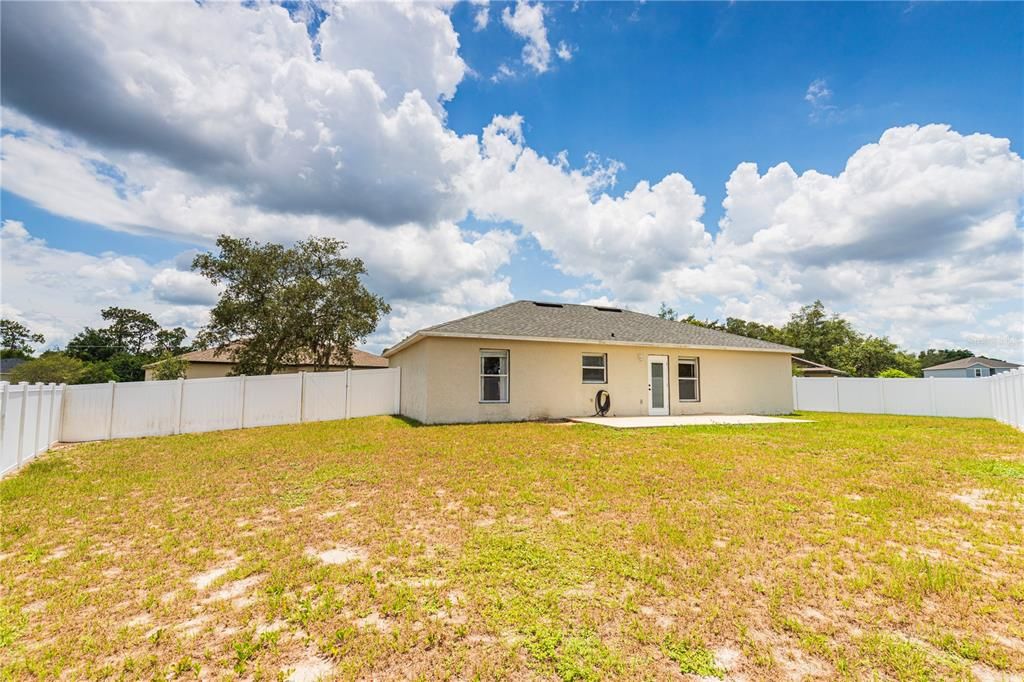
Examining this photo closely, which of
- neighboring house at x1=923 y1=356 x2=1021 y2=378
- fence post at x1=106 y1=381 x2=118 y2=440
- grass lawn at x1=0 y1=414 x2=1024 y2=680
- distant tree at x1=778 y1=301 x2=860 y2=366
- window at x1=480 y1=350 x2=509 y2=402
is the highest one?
distant tree at x1=778 y1=301 x2=860 y2=366

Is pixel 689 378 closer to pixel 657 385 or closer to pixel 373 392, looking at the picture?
pixel 657 385

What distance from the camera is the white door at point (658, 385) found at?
14.7 m

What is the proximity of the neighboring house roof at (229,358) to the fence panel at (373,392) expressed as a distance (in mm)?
8167

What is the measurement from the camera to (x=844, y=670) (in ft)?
7.46

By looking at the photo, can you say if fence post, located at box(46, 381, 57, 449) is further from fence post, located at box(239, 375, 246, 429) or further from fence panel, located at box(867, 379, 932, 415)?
fence panel, located at box(867, 379, 932, 415)

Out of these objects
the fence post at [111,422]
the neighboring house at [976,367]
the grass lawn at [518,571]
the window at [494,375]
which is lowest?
the grass lawn at [518,571]

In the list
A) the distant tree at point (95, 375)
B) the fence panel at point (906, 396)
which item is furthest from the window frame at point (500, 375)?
the distant tree at point (95, 375)

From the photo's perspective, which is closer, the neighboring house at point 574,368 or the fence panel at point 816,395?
the neighboring house at point 574,368

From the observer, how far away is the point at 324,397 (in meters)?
13.8

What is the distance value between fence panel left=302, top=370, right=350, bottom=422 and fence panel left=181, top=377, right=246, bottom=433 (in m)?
1.77

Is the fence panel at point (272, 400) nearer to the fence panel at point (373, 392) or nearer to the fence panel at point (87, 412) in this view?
the fence panel at point (373, 392)

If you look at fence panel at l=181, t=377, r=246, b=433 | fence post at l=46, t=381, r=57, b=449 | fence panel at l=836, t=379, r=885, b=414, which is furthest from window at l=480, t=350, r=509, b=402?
fence panel at l=836, t=379, r=885, b=414

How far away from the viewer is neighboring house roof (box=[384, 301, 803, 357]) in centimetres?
1306

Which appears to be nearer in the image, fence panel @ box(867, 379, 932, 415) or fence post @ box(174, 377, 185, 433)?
fence post @ box(174, 377, 185, 433)
